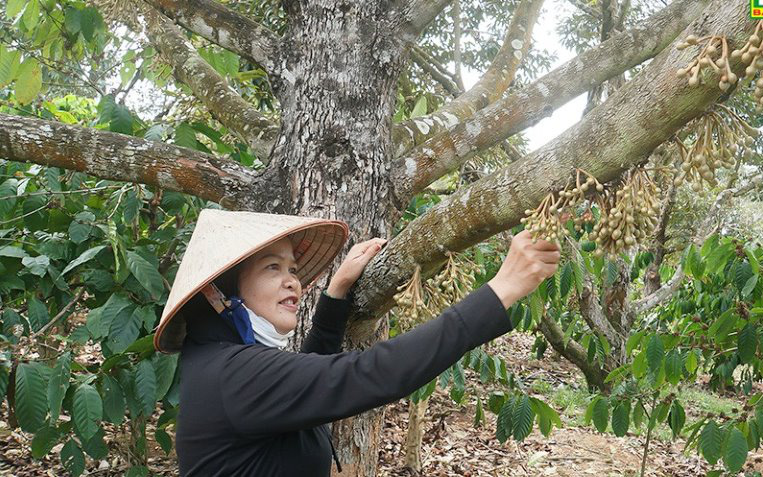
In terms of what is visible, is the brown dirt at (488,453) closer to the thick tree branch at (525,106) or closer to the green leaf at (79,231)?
the green leaf at (79,231)

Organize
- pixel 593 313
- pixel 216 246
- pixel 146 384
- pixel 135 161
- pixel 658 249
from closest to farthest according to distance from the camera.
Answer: pixel 216 246 → pixel 135 161 → pixel 146 384 → pixel 593 313 → pixel 658 249

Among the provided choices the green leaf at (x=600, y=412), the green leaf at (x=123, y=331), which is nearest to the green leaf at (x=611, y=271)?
the green leaf at (x=600, y=412)

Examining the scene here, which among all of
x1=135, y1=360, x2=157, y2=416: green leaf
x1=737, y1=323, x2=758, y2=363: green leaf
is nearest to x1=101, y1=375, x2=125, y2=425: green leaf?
x1=135, y1=360, x2=157, y2=416: green leaf

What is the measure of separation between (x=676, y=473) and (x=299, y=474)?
201 inches

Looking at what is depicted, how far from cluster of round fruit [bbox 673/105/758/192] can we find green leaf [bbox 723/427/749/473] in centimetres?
196

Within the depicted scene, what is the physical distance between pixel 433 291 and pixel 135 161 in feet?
3.48

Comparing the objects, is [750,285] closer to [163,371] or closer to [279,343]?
[279,343]

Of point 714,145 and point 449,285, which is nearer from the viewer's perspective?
point 714,145

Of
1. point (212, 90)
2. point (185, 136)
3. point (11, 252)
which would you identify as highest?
→ point (212, 90)

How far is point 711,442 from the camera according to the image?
2883mm

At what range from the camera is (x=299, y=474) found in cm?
175

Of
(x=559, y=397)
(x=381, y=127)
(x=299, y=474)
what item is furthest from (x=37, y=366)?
(x=559, y=397)

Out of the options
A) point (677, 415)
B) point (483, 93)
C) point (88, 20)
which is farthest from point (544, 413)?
point (88, 20)

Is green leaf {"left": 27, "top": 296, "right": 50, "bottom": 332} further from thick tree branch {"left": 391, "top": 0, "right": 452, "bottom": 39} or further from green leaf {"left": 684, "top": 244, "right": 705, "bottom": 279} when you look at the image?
green leaf {"left": 684, "top": 244, "right": 705, "bottom": 279}
